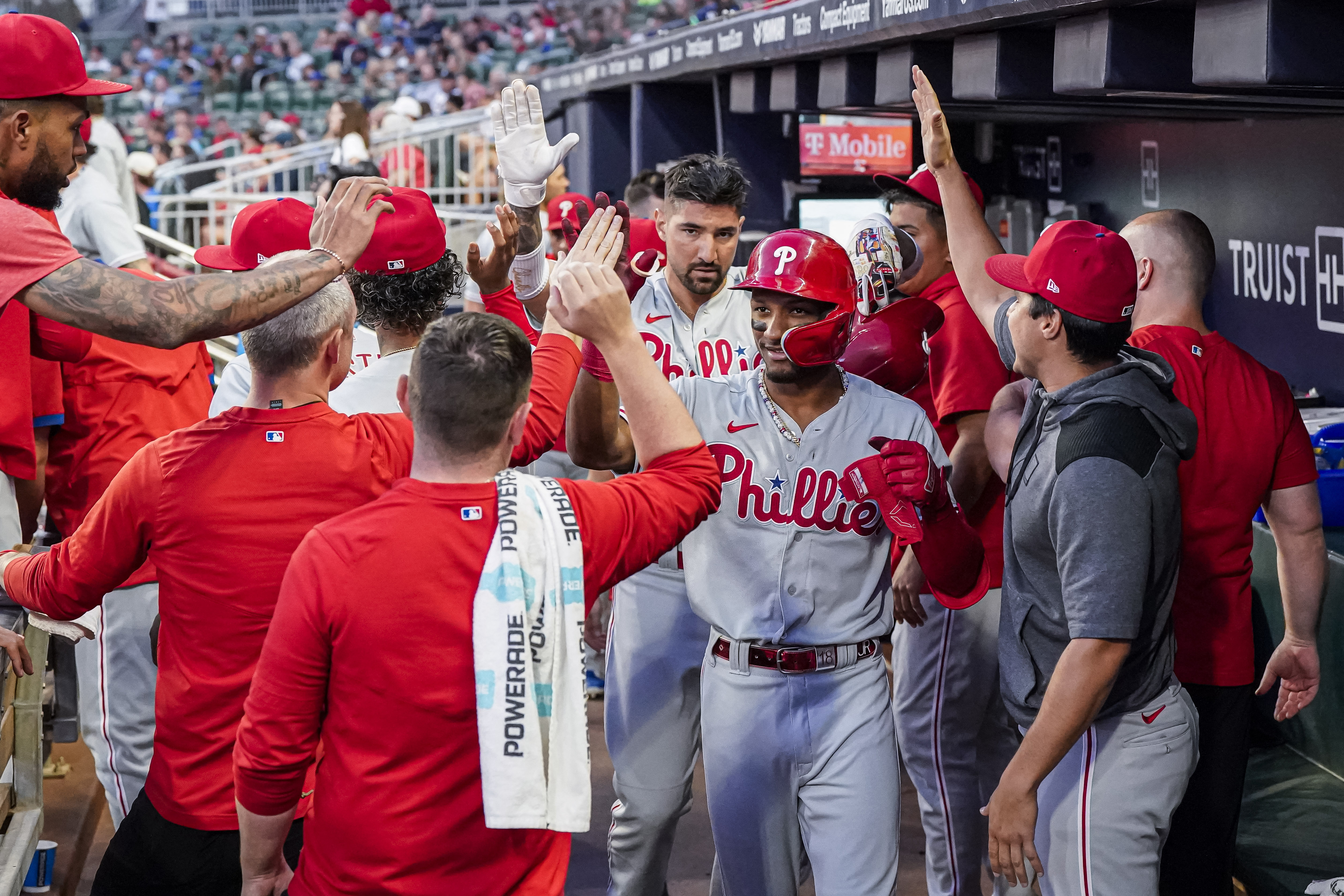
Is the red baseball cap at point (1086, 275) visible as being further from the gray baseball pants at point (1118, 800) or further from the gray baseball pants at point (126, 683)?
the gray baseball pants at point (126, 683)

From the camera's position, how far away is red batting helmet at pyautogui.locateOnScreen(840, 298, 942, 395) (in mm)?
3295

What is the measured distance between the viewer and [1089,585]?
2398 millimetres

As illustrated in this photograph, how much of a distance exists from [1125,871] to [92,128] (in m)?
6.37

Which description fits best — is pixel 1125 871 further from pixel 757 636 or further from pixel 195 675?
pixel 195 675

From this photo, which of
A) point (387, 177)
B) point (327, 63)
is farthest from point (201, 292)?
point (327, 63)

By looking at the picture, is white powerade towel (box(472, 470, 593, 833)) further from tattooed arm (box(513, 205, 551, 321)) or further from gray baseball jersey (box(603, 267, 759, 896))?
gray baseball jersey (box(603, 267, 759, 896))

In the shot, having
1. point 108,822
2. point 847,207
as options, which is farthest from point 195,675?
point 847,207

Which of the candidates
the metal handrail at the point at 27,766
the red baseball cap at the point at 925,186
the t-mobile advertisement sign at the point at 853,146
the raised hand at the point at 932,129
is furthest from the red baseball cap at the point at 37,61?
the t-mobile advertisement sign at the point at 853,146

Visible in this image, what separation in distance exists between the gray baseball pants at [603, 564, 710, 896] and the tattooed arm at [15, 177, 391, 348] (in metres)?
1.35

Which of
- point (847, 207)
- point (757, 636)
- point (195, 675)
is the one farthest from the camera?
point (847, 207)

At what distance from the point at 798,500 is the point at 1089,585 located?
639 millimetres

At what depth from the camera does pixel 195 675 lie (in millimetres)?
2355

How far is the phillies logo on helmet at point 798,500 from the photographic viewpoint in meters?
2.77

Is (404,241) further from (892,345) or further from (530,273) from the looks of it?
(892,345)
